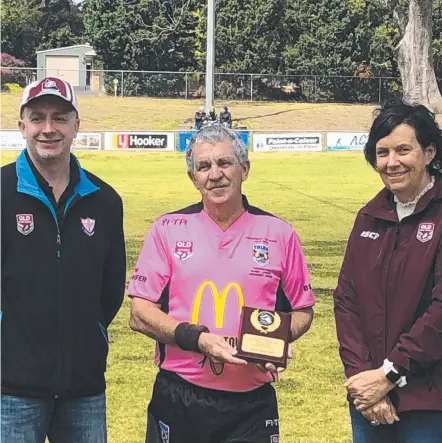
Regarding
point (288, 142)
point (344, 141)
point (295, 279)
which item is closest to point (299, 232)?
point (295, 279)

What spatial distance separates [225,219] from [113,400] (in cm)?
313

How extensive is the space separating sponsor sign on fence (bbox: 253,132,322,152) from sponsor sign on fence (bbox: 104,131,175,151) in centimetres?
305

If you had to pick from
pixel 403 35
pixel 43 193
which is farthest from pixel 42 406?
pixel 403 35

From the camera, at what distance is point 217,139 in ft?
10.9

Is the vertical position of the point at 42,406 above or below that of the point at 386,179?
below

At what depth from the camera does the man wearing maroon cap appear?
3.22 m

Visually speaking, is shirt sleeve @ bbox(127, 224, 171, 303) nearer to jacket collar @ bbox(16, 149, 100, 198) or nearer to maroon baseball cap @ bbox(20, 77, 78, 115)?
jacket collar @ bbox(16, 149, 100, 198)

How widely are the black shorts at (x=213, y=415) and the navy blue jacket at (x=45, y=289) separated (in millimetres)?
339

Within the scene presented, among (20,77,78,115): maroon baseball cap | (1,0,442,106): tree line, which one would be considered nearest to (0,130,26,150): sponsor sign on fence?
(20,77,78,115): maroon baseball cap

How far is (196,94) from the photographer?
49.2m

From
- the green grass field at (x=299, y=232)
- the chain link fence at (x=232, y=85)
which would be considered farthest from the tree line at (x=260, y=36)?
the green grass field at (x=299, y=232)

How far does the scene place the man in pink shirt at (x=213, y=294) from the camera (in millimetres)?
3225

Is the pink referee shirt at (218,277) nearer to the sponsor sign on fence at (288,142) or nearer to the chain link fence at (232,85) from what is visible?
the sponsor sign on fence at (288,142)

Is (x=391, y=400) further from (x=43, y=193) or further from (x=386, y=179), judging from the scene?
(x=43, y=193)
